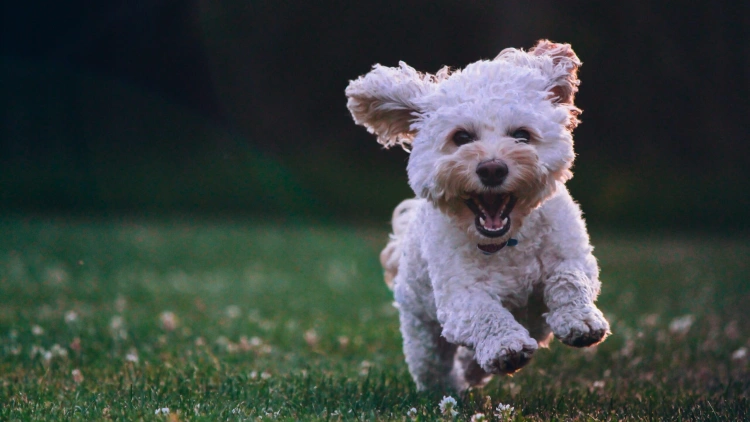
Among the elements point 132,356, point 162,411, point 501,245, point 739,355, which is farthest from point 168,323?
point 739,355

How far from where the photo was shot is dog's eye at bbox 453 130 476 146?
3.73 metres

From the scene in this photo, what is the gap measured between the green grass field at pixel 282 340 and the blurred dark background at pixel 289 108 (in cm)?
499

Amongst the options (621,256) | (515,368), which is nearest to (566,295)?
(515,368)

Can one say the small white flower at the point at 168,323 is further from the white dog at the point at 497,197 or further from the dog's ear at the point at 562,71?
the dog's ear at the point at 562,71

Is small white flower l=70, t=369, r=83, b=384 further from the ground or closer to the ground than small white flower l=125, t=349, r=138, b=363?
closer to the ground

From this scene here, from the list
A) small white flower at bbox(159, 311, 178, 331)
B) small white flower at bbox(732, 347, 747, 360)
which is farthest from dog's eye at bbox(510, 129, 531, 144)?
small white flower at bbox(159, 311, 178, 331)

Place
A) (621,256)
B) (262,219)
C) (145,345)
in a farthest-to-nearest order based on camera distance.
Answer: (262,219) < (621,256) < (145,345)

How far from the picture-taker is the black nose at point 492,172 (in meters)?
3.51

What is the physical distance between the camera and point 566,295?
12.1 feet

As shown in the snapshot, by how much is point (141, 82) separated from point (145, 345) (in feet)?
45.2

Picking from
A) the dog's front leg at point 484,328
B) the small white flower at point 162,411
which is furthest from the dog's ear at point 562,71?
the small white flower at point 162,411

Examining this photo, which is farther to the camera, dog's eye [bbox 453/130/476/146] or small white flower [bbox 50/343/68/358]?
small white flower [bbox 50/343/68/358]

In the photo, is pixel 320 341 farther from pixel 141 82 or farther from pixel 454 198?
pixel 141 82

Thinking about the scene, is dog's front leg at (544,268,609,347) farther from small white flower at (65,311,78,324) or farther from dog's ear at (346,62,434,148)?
small white flower at (65,311,78,324)
